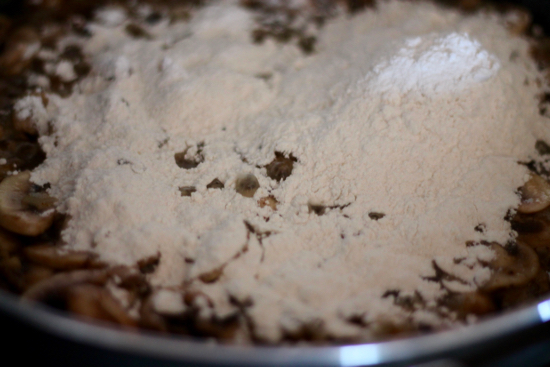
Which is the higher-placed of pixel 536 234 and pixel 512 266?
pixel 536 234

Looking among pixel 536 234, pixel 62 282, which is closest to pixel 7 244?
pixel 62 282

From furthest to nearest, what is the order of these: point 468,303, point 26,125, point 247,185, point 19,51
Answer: point 19,51
point 26,125
point 247,185
point 468,303

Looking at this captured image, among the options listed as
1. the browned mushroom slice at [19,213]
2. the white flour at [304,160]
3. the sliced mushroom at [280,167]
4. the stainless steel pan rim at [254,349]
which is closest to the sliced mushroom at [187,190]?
the white flour at [304,160]

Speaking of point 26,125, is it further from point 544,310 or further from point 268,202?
point 544,310

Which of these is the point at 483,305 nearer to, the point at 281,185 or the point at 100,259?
the point at 281,185

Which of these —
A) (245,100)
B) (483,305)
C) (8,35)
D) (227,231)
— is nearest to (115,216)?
(227,231)

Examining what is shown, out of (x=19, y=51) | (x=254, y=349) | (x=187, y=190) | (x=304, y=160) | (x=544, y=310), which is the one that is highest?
(x=19, y=51)

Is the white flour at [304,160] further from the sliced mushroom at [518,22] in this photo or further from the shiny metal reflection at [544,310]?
the shiny metal reflection at [544,310]
